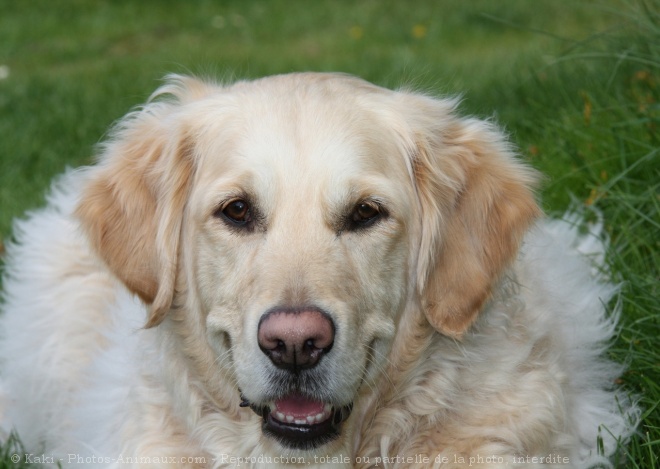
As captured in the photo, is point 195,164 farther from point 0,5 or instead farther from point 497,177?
point 0,5

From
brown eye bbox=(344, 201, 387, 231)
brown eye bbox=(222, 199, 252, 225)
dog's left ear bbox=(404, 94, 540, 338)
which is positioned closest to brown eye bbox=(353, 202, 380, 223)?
brown eye bbox=(344, 201, 387, 231)

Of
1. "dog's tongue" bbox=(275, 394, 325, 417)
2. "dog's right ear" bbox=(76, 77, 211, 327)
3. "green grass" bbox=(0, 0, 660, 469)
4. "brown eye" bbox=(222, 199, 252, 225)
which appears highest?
"brown eye" bbox=(222, 199, 252, 225)

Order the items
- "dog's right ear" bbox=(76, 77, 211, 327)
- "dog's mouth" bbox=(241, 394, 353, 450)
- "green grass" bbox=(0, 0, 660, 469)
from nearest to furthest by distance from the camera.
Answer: "dog's mouth" bbox=(241, 394, 353, 450) → "dog's right ear" bbox=(76, 77, 211, 327) → "green grass" bbox=(0, 0, 660, 469)

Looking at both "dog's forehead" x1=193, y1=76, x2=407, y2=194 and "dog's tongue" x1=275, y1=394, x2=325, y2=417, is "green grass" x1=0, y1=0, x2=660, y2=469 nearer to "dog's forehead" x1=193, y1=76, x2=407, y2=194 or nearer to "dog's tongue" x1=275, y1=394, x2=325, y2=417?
"dog's forehead" x1=193, y1=76, x2=407, y2=194

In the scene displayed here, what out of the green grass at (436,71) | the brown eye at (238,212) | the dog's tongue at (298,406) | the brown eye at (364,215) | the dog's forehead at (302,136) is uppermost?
the dog's forehead at (302,136)

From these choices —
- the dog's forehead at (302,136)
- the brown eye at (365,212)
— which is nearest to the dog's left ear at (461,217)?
the dog's forehead at (302,136)

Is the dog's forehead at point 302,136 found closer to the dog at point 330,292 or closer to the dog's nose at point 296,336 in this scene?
the dog at point 330,292

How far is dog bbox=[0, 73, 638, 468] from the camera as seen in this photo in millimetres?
3096

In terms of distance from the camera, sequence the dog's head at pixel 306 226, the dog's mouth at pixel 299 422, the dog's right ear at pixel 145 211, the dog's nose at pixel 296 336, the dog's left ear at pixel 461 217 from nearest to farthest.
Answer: the dog's nose at pixel 296 336 < the dog's head at pixel 306 226 < the dog's mouth at pixel 299 422 < the dog's left ear at pixel 461 217 < the dog's right ear at pixel 145 211

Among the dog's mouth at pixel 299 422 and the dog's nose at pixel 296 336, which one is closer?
the dog's nose at pixel 296 336

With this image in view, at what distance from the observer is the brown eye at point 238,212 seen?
10.6 feet

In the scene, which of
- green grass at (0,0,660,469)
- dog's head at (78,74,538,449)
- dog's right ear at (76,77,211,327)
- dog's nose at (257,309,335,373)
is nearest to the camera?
dog's nose at (257,309,335,373)

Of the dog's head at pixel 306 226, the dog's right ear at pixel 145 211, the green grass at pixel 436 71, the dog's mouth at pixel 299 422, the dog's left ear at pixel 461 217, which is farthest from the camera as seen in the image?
the green grass at pixel 436 71

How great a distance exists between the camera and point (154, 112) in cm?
381
